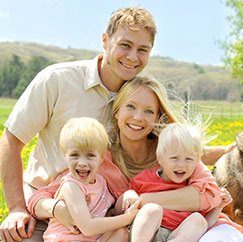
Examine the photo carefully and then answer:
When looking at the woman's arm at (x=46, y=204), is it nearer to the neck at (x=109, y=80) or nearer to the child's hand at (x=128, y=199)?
the child's hand at (x=128, y=199)

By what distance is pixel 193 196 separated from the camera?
194 inches

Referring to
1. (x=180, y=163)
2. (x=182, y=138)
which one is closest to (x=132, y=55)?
(x=182, y=138)

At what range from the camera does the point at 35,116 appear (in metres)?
5.40

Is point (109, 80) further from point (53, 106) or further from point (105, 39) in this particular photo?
point (53, 106)

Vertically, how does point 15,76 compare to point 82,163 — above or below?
below

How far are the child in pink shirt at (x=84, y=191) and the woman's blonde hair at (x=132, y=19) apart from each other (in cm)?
93

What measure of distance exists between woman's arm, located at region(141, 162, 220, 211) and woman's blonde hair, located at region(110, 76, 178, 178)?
1.49 ft

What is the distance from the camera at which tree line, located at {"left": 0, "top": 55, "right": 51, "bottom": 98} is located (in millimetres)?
107188

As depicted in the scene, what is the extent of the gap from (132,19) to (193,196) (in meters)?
1.40

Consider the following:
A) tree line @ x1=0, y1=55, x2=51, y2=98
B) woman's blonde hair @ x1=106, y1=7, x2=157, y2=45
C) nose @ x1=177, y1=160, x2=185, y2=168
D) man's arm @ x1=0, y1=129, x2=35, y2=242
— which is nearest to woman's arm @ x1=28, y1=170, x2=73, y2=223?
man's arm @ x1=0, y1=129, x2=35, y2=242

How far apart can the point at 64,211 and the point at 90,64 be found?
135cm

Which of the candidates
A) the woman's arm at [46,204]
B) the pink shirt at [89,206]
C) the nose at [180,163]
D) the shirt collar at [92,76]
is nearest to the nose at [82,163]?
the pink shirt at [89,206]

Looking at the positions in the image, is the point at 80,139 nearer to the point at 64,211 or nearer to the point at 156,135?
the point at 64,211

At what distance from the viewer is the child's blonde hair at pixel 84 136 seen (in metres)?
4.74
